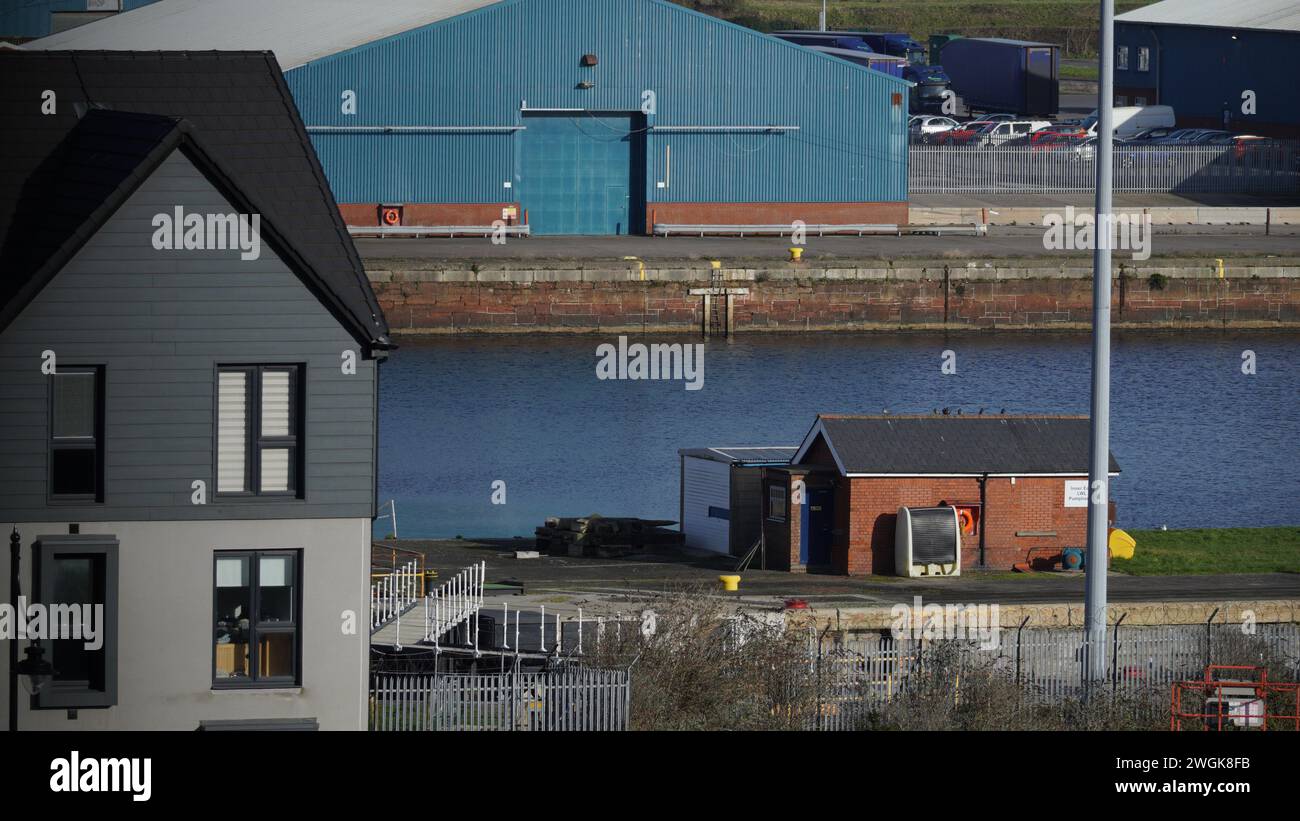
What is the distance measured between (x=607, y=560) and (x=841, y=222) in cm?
4510

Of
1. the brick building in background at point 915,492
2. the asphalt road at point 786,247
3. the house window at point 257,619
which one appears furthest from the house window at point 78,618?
the asphalt road at point 786,247

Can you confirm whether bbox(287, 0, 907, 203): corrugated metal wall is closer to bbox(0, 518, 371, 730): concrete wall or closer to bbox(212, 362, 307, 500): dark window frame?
bbox(212, 362, 307, 500): dark window frame

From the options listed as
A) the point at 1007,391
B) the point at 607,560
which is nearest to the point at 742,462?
the point at 607,560

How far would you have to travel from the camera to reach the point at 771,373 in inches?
2579

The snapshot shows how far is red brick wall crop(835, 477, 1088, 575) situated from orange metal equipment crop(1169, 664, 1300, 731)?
9.00 m

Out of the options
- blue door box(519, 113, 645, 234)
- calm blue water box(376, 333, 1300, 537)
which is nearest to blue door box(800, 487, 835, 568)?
calm blue water box(376, 333, 1300, 537)

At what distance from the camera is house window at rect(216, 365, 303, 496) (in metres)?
20.1

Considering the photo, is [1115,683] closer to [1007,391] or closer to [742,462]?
[742,462]

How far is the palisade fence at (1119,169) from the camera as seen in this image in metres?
86.9

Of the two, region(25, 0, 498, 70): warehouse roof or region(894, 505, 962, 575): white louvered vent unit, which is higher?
region(25, 0, 498, 70): warehouse roof

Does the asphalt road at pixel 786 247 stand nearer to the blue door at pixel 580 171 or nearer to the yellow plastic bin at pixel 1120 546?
the blue door at pixel 580 171

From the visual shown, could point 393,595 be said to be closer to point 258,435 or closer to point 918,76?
point 258,435
